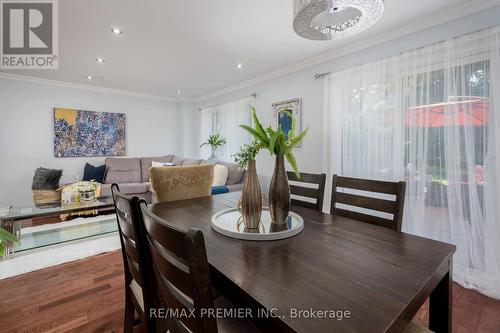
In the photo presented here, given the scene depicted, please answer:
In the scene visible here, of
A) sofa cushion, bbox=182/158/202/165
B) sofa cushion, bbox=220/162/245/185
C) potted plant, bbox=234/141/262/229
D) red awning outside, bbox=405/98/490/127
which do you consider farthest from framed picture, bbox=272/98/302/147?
potted plant, bbox=234/141/262/229

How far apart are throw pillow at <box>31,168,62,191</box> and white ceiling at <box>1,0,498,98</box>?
1.61 meters

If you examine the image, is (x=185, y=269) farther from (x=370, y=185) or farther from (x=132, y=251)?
(x=370, y=185)

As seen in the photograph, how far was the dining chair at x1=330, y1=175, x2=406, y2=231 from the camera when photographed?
52.6 inches

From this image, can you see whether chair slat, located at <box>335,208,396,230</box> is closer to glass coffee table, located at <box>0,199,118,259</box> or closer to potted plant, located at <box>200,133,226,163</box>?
glass coffee table, located at <box>0,199,118,259</box>

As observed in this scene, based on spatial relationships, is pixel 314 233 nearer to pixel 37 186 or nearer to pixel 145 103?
pixel 37 186

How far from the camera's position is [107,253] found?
2.63 meters

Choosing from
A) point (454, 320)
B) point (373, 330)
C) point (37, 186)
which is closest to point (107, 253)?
point (37, 186)

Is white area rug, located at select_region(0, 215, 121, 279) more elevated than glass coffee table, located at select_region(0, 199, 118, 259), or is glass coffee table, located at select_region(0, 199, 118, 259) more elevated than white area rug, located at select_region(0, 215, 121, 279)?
glass coffee table, located at select_region(0, 199, 118, 259)

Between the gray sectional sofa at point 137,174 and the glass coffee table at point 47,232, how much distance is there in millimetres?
1115

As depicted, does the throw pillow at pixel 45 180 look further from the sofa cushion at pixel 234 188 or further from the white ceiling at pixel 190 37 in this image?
the sofa cushion at pixel 234 188

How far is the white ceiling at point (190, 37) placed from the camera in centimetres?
211

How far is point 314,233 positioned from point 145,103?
17.8 feet

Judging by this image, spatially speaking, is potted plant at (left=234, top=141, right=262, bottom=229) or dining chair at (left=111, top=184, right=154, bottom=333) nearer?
dining chair at (left=111, top=184, right=154, bottom=333)

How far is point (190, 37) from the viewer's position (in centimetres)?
268
